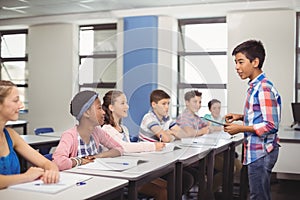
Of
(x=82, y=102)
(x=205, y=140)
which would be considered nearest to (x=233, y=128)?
(x=82, y=102)

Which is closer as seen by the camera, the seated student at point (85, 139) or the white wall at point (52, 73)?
the seated student at point (85, 139)

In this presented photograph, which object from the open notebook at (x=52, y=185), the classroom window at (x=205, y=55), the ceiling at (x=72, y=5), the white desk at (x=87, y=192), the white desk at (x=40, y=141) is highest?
the ceiling at (x=72, y=5)

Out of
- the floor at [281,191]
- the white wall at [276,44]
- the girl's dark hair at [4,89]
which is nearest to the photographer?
the girl's dark hair at [4,89]

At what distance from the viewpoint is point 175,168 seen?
7.84ft

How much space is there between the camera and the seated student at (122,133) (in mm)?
2564

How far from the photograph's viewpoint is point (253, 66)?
2.00 meters

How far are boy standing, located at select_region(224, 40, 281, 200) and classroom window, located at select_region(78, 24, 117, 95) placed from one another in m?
4.13

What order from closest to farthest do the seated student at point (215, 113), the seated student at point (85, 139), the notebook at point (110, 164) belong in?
the notebook at point (110, 164) < the seated student at point (85, 139) < the seated student at point (215, 113)

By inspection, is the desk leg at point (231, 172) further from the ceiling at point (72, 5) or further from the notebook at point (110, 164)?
the ceiling at point (72, 5)

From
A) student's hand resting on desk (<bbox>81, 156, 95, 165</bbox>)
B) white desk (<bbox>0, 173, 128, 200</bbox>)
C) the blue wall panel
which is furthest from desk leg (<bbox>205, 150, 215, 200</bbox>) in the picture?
the blue wall panel

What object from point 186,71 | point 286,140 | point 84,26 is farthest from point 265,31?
point 84,26

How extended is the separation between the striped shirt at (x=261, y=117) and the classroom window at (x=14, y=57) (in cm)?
573

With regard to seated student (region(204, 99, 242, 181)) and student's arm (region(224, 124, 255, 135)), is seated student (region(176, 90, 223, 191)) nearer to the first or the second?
seated student (region(204, 99, 242, 181))

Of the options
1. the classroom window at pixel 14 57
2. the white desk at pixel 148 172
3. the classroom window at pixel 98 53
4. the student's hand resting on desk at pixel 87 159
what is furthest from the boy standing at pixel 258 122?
the classroom window at pixel 14 57
